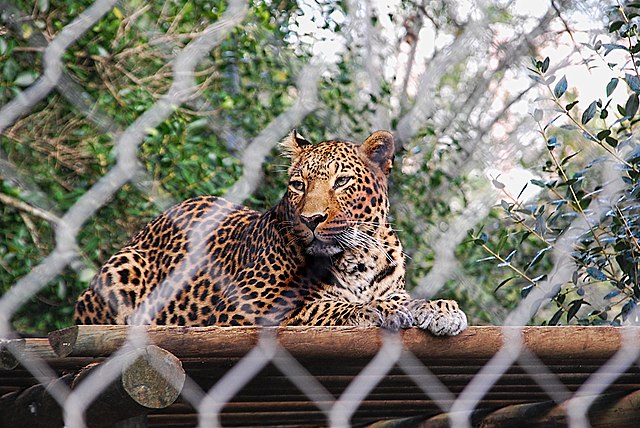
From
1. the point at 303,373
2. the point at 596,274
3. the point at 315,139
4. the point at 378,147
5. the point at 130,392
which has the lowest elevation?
the point at 130,392

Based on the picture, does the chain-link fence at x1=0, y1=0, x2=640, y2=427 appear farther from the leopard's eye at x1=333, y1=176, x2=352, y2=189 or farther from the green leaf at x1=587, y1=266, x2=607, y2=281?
the leopard's eye at x1=333, y1=176, x2=352, y2=189

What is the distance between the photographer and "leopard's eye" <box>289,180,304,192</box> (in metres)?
2.48

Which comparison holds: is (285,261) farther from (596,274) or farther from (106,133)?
(106,133)

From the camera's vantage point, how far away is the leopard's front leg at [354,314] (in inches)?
75.0

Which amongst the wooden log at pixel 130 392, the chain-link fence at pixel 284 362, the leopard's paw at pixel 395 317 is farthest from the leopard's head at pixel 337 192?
the wooden log at pixel 130 392

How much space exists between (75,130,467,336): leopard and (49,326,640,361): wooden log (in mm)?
461

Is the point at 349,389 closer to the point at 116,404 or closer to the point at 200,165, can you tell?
the point at 116,404

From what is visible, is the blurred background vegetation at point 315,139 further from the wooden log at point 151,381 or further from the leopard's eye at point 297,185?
the wooden log at point 151,381

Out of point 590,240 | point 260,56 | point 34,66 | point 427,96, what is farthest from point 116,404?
point 427,96

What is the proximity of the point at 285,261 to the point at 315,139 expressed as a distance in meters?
1.55

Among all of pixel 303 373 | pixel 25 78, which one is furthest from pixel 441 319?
pixel 25 78

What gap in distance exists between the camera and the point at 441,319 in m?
1.78

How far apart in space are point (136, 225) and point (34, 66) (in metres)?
0.72

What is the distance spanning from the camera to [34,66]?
329 centimetres
